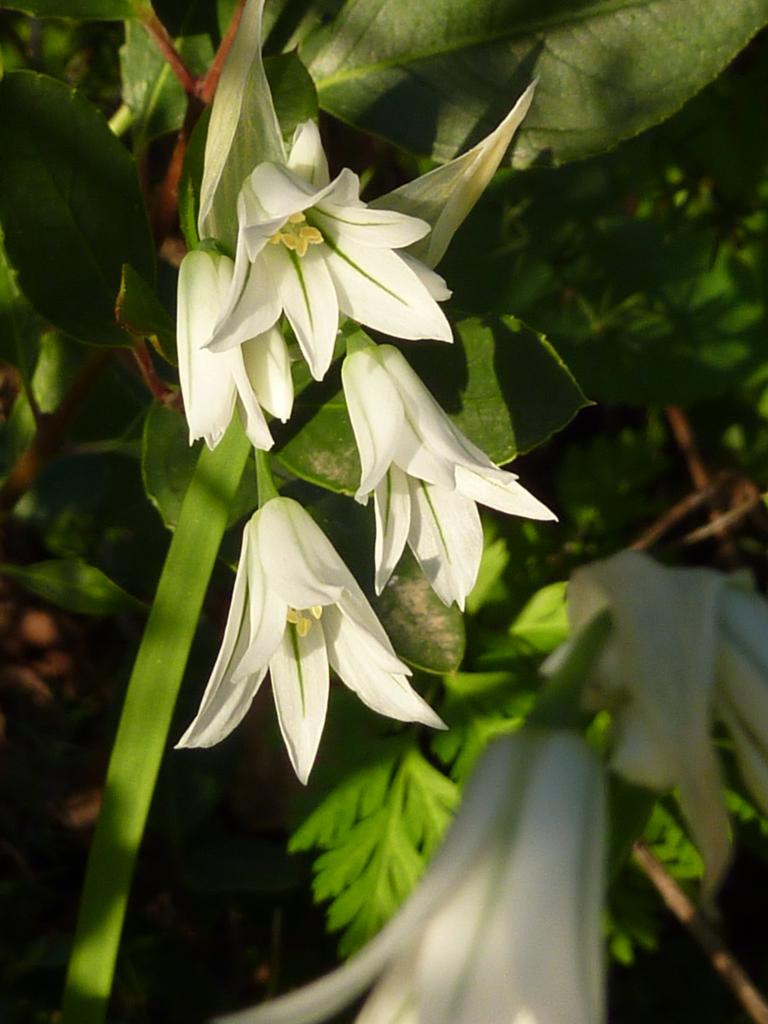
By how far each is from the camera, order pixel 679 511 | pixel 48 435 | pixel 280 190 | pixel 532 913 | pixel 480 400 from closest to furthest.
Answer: pixel 532 913 < pixel 280 190 < pixel 480 400 < pixel 48 435 < pixel 679 511

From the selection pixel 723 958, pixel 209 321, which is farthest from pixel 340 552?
pixel 723 958

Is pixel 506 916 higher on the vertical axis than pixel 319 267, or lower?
lower

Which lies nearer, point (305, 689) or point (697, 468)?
point (305, 689)

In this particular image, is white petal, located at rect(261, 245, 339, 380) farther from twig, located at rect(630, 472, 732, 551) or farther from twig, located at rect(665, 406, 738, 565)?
twig, located at rect(665, 406, 738, 565)

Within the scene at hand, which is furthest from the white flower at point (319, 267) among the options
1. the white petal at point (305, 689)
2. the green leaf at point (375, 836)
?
the green leaf at point (375, 836)

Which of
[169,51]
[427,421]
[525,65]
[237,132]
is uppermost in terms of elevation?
[169,51]

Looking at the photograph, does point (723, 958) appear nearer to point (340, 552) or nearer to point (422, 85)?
point (340, 552)

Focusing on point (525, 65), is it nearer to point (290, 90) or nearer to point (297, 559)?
point (290, 90)

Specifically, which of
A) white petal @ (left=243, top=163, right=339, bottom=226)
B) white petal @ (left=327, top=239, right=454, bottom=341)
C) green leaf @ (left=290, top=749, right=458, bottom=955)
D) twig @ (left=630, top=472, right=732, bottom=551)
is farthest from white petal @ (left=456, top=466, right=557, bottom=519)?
twig @ (left=630, top=472, right=732, bottom=551)

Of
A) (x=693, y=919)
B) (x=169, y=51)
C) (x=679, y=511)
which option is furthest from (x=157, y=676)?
(x=679, y=511)
